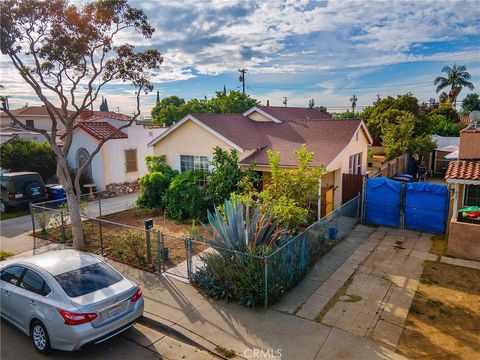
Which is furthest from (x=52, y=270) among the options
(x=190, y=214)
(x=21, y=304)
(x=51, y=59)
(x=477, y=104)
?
(x=477, y=104)

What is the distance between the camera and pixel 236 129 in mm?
18172

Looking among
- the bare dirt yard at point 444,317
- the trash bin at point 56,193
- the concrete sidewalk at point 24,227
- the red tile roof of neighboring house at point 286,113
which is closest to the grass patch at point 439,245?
the bare dirt yard at point 444,317

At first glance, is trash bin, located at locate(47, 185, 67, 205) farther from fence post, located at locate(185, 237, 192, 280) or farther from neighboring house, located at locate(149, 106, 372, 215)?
fence post, located at locate(185, 237, 192, 280)

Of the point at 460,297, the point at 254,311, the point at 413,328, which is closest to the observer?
the point at 413,328

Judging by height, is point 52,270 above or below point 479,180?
below

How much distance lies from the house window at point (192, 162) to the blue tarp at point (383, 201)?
7.78 metres

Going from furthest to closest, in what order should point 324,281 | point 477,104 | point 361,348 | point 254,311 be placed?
1. point 477,104
2. point 324,281
3. point 254,311
4. point 361,348

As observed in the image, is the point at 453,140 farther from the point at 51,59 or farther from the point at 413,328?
the point at 51,59

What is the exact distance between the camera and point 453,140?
1152 inches

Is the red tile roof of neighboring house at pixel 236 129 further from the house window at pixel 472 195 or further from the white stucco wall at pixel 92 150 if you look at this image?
the house window at pixel 472 195

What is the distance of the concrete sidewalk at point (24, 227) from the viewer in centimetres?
1252

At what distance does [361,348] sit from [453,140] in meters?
28.4

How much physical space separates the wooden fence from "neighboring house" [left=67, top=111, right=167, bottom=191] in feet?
44.4

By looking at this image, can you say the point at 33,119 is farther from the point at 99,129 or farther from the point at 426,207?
the point at 426,207
